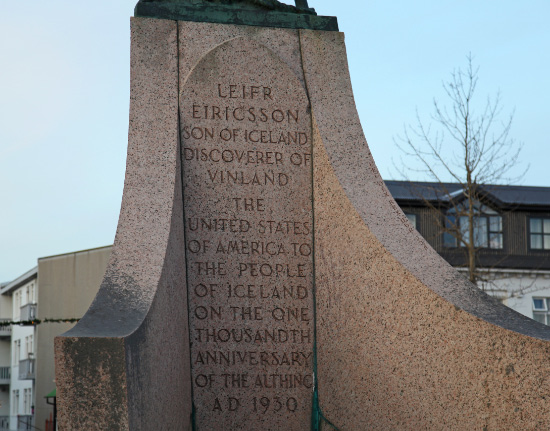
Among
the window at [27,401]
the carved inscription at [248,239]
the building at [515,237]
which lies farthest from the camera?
the window at [27,401]

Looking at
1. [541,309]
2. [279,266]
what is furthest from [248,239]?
[541,309]

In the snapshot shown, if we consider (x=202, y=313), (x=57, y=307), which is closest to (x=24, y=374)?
(x=57, y=307)

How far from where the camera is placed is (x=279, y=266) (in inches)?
285

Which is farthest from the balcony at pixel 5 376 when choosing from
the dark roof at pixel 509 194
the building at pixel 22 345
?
the dark roof at pixel 509 194

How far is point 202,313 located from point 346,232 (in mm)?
1297

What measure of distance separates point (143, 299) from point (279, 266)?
1.65 m

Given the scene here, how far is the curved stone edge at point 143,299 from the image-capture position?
16.7ft

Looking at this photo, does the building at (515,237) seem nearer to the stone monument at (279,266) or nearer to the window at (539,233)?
the window at (539,233)

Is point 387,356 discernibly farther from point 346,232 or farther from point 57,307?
point 57,307

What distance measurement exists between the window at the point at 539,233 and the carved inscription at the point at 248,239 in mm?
29702

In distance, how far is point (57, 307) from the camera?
38969mm

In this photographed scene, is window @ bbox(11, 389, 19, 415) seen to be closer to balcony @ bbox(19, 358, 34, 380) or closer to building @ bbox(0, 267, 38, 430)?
building @ bbox(0, 267, 38, 430)

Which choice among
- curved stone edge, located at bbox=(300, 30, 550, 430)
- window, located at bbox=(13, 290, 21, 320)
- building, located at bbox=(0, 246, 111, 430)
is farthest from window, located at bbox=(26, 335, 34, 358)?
curved stone edge, located at bbox=(300, 30, 550, 430)

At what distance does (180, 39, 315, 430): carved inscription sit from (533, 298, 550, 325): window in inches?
1138
